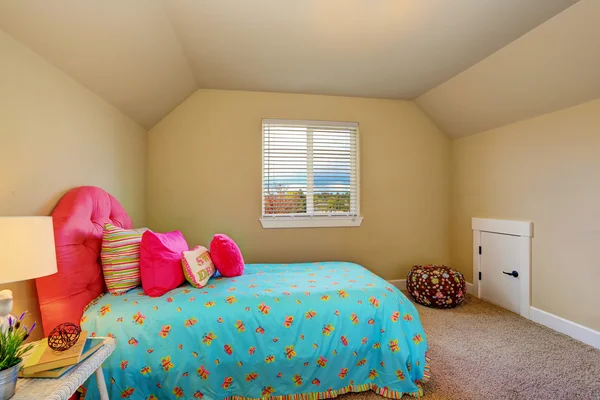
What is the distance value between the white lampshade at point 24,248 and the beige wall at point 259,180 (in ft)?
6.00

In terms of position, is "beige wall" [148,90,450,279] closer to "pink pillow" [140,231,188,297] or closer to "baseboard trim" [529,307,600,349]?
"baseboard trim" [529,307,600,349]

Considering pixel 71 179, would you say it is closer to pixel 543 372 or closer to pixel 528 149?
pixel 543 372

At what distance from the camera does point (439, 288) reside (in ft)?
8.89

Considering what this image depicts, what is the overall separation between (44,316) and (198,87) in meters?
2.31

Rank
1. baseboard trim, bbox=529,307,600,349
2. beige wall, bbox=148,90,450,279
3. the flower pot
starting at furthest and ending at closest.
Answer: beige wall, bbox=148,90,450,279
baseboard trim, bbox=529,307,600,349
the flower pot

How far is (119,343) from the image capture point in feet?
4.70

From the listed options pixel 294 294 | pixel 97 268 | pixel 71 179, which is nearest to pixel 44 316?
pixel 97 268

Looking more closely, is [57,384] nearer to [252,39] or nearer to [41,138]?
[41,138]

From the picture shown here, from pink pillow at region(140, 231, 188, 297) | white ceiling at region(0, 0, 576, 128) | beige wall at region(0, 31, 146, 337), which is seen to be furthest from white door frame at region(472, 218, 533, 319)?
beige wall at region(0, 31, 146, 337)

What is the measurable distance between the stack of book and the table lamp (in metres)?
0.17

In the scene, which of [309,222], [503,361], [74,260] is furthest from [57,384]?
[503,361]

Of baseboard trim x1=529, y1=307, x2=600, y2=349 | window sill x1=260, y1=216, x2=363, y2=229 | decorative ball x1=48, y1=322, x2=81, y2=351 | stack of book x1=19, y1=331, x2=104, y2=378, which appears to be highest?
window sill x1=260, y1=216, x2=363, y2=229

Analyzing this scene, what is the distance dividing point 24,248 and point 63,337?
0.39 metres

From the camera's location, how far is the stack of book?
1014 mm
